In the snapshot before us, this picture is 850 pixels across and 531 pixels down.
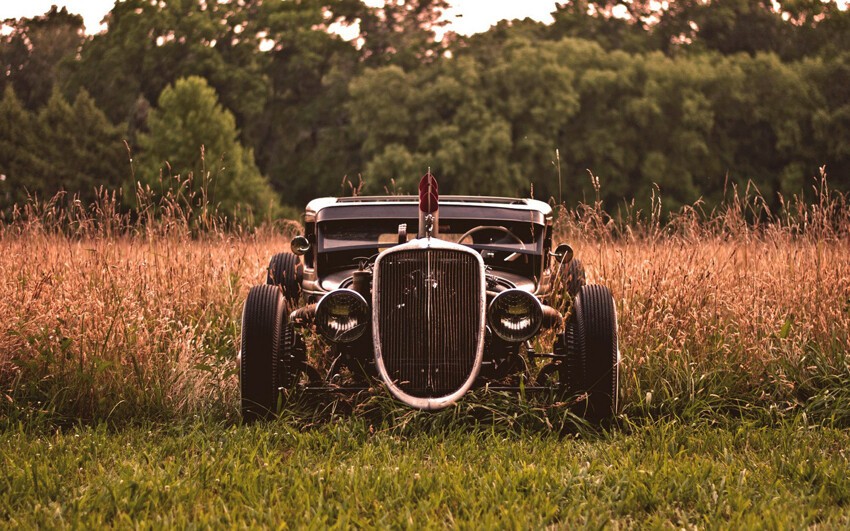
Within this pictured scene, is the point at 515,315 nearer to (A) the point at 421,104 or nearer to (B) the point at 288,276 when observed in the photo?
(B) the point at 288,276

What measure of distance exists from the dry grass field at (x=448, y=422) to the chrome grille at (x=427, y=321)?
26 cm

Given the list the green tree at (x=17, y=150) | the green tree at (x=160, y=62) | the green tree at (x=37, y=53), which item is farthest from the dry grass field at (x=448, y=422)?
the green tree at (x=37, y=53)

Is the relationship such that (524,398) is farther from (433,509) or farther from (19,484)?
(19,484)

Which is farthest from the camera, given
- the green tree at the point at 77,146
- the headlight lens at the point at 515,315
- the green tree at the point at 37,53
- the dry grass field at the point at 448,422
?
the green tree at the point at 37,53

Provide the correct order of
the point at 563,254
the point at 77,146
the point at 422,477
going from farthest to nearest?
1. the point at 77,146
2. the point at 563,254
3. the point at 422,477

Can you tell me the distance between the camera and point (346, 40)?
44.8 metres

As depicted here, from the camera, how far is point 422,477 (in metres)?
4.33

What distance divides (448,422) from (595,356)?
3.20ft

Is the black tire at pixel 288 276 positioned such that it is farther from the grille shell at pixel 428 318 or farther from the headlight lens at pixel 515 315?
the headlight lens at pixel 515 315

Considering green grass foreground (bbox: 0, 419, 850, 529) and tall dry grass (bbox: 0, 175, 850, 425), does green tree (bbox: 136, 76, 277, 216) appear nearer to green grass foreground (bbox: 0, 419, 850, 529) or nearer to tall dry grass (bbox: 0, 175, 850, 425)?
tall dry grass (bbox: 0, 175, 850, 425)

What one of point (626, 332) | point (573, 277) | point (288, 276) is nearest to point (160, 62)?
point (288, 276)

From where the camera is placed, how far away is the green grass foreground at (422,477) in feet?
12.9

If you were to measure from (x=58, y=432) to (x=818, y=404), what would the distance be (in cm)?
469

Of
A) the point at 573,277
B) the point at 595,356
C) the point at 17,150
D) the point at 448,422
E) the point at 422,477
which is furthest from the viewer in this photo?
the point at 17,150
